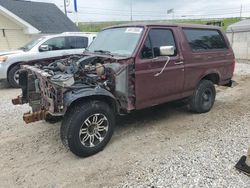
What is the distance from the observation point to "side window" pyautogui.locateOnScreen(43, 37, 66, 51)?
9.52 meters

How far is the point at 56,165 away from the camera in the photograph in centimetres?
383

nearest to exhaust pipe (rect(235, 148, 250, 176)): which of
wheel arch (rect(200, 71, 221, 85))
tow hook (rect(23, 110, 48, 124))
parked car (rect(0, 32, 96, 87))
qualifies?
wheel arch (rect(200, 71, 221, 85))

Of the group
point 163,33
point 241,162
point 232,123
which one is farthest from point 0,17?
point 241,162

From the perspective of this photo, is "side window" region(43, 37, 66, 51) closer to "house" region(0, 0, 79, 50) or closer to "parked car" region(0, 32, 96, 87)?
"parked car" region(0, 32, 96, 87)

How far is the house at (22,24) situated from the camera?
628 inches

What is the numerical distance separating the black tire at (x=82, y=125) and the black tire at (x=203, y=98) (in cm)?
238

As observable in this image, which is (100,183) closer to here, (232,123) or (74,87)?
(74,87)

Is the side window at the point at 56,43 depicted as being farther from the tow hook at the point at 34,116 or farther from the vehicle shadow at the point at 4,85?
the tow hook at the point at 34,116

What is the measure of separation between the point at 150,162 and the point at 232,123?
240cm

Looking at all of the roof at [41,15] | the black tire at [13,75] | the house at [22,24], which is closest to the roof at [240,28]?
the roof at [41,15]

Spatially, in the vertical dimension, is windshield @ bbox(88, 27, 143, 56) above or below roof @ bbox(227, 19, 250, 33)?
below

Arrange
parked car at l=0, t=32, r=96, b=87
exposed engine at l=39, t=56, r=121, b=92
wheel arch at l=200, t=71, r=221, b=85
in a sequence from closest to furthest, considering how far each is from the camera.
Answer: exposed engine at l=39, t=56, r=121, b=92, wheel arch at l=200, t=71, r=221, b=85, parked car at l=0, t=32, r=96, b=87

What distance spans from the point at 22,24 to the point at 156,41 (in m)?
13.5

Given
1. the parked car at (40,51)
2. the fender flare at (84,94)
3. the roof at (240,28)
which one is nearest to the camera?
the fender flare at (84,94)
